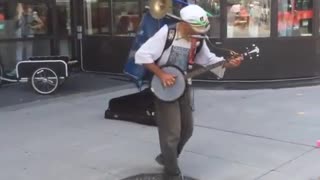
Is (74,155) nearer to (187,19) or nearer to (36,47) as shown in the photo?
(187,19)

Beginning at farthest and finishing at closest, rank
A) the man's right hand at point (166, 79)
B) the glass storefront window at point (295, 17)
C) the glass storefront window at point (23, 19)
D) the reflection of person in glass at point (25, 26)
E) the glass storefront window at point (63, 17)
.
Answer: the glass storefront window at point (63, 17), the reflection of person in glass at point (25, 26), the glass storefront window at point (23, 19), the glass storefront window at point (295, 17), the man's right hand at point (166, 79)

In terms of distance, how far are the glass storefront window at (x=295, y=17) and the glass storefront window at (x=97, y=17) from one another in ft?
11.3

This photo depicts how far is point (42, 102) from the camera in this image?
341 inches

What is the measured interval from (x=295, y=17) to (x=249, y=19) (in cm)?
89

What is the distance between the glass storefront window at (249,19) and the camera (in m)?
9.90

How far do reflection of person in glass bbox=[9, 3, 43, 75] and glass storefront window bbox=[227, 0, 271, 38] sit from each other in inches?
155

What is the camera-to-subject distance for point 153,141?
645cm

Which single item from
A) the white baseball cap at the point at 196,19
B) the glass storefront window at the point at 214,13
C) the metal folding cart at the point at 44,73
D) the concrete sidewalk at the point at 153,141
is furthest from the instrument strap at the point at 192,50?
the glass storefront window at the point at 214,13

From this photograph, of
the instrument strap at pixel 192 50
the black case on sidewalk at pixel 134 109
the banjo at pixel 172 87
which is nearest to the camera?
the banjo at pixel 172 87

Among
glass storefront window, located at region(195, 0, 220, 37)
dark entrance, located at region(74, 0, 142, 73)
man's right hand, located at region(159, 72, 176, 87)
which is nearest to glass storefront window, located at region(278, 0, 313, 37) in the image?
glass storefront window, located at region(195, 0, 220, 37)

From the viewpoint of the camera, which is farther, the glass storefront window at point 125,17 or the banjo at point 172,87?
the glass storefront window at point 125,17

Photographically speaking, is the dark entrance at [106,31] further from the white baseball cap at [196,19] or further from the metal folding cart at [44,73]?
the white baseball cap at [196,19]

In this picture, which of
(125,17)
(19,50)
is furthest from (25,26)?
(125,17)

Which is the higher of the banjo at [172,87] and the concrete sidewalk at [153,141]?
the banjo at [172,87]
